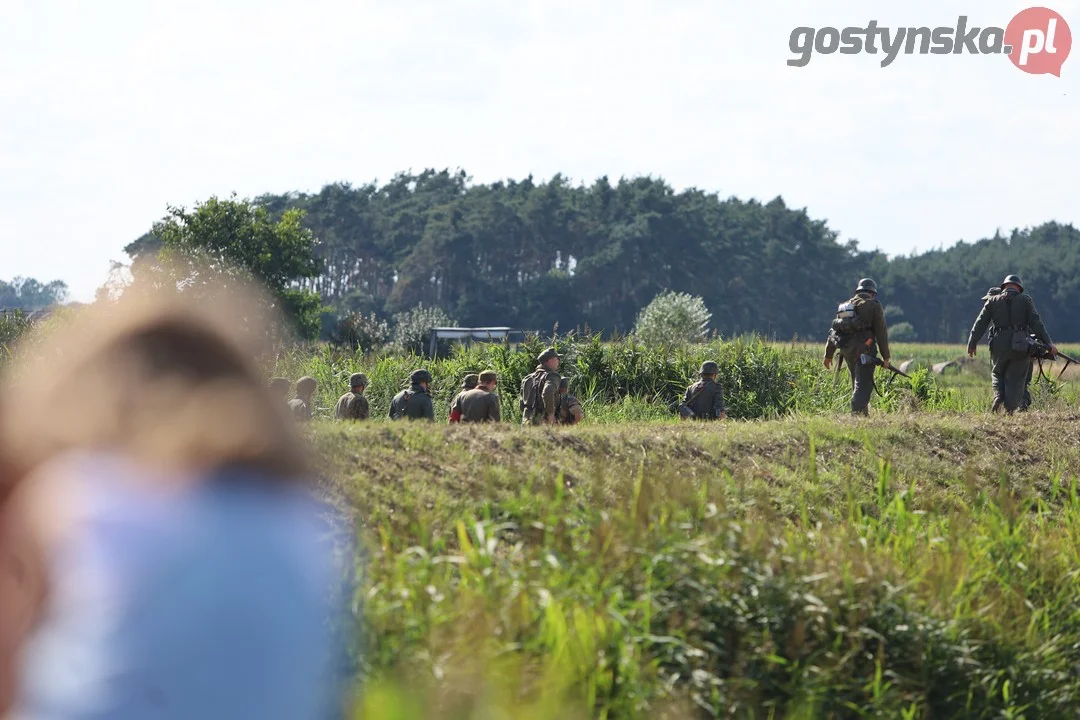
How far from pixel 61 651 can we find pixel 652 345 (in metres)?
19.7

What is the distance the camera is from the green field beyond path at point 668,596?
5.02 meters

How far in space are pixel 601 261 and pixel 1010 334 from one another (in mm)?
78799

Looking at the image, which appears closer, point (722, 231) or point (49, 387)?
point (49, 387)

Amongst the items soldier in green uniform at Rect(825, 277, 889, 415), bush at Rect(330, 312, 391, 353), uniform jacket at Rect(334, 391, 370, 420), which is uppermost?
soldier in green uniform at Rect(825, 277, 889, 415)

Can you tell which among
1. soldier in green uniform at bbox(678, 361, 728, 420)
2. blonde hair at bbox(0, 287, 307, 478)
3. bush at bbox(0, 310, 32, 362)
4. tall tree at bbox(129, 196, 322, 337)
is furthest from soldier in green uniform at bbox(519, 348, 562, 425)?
tall tree at bbox(129, 196, 322, 337)

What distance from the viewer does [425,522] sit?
673cm

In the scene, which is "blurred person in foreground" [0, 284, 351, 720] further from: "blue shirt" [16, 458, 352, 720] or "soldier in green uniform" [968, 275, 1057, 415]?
"soldier in green uniform" [968, 275, 1057, 415]

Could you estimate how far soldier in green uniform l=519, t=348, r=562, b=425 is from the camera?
50.3 ft

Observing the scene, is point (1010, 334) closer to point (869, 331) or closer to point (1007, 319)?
point (1007, 319)

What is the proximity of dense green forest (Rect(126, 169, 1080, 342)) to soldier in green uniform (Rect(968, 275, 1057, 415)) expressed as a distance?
74.0 metres

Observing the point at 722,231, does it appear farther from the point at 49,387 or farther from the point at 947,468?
the point at 49,387

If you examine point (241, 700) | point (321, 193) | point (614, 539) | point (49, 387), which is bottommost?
point (614, 539)

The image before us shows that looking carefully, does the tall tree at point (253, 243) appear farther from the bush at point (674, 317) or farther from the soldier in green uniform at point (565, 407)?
the soldier in green uniform at point (565, 407)

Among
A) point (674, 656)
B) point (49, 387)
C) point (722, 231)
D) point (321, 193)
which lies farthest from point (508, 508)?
point (321, 193)
